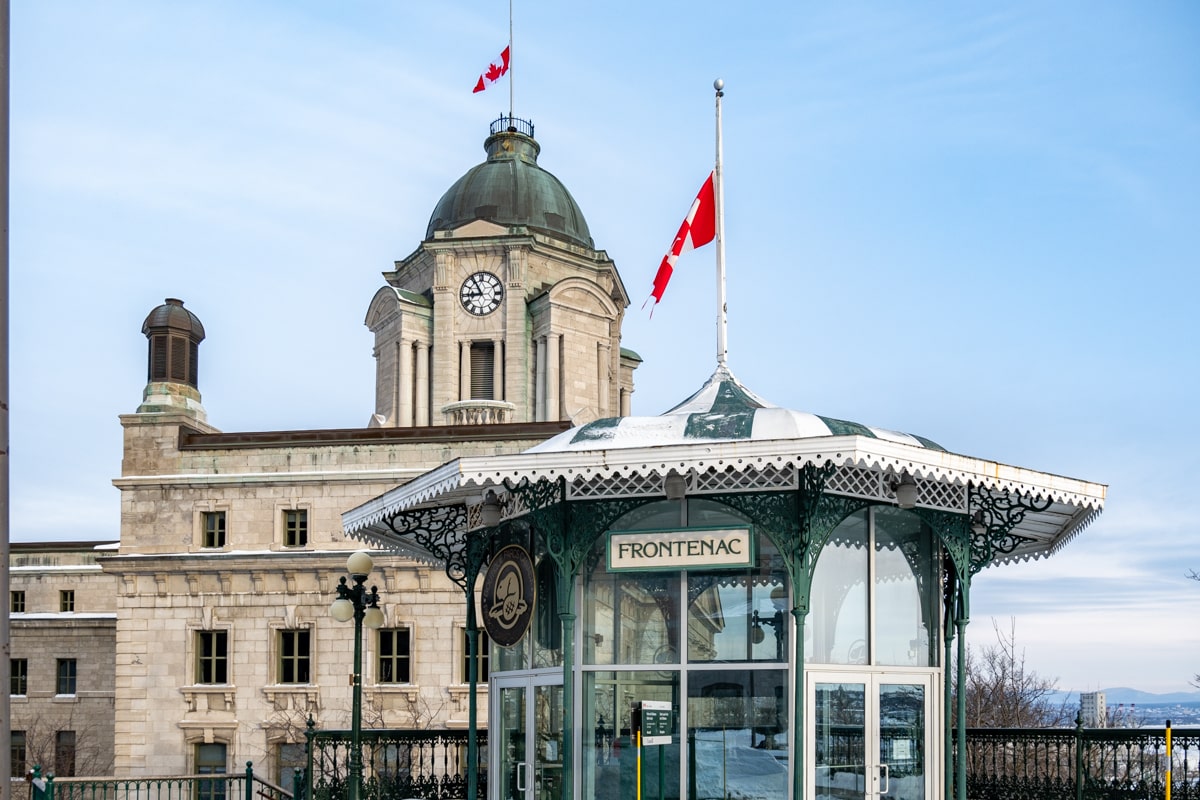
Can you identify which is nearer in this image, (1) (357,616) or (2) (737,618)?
(2) (737,618)

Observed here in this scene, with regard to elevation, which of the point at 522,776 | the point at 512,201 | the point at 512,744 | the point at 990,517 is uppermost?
the point at 512,201

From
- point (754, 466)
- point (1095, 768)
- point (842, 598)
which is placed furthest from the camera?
point (1095, 768)

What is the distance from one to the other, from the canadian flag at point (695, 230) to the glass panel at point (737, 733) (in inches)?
231

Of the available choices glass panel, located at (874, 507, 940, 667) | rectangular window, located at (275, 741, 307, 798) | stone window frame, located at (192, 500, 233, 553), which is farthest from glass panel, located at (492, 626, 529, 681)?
stone window frame, located at (192, 500, 233, 553)

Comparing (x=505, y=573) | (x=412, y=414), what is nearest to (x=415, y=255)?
(x=412, y=414)

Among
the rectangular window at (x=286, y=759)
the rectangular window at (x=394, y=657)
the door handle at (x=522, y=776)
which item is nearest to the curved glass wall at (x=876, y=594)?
the door handle at (x=522, y=776)

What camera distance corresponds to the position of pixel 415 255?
6619 centimetres

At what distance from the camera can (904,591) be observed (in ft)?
51.1

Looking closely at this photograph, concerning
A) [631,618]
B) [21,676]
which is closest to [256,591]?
[21,676]

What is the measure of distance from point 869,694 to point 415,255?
175 feet

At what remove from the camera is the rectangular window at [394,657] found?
49688mm

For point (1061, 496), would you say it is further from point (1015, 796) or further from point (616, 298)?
point (616, 298)

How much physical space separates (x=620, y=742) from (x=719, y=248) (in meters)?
6.28

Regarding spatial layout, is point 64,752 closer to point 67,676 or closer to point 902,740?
point 67,676
